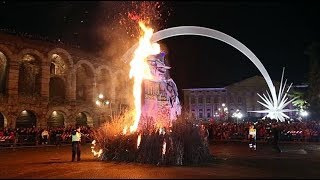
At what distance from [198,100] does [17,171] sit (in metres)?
99.5

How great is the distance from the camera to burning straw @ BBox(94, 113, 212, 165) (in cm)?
1648

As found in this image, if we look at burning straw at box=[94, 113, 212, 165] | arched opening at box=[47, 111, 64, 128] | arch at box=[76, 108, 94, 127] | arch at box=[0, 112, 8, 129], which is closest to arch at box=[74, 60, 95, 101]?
arch at box=[76, 108, 94, 127]

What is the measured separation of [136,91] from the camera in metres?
23.0

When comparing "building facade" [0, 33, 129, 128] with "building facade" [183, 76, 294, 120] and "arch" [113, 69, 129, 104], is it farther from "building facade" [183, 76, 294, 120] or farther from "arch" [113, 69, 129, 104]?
"building facade" [183, 76, 294, 120]

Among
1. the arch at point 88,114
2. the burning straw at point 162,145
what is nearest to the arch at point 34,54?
the arch at point 88,114

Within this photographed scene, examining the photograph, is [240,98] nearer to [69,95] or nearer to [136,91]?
[69,95]

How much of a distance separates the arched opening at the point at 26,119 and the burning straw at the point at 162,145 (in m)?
23.7

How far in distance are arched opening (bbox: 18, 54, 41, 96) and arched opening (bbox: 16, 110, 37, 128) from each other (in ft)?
8.96

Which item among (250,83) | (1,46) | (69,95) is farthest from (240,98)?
(1,46)

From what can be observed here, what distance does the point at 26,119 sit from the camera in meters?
39.5

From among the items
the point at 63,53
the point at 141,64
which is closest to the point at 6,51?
the point at 63,53

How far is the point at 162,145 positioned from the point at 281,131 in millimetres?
20700

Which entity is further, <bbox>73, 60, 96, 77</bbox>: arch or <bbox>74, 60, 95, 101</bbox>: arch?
<bbox>74, 60, 95, 101</bbox>: arch

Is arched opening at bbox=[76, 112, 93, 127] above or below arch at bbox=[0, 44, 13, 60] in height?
below
